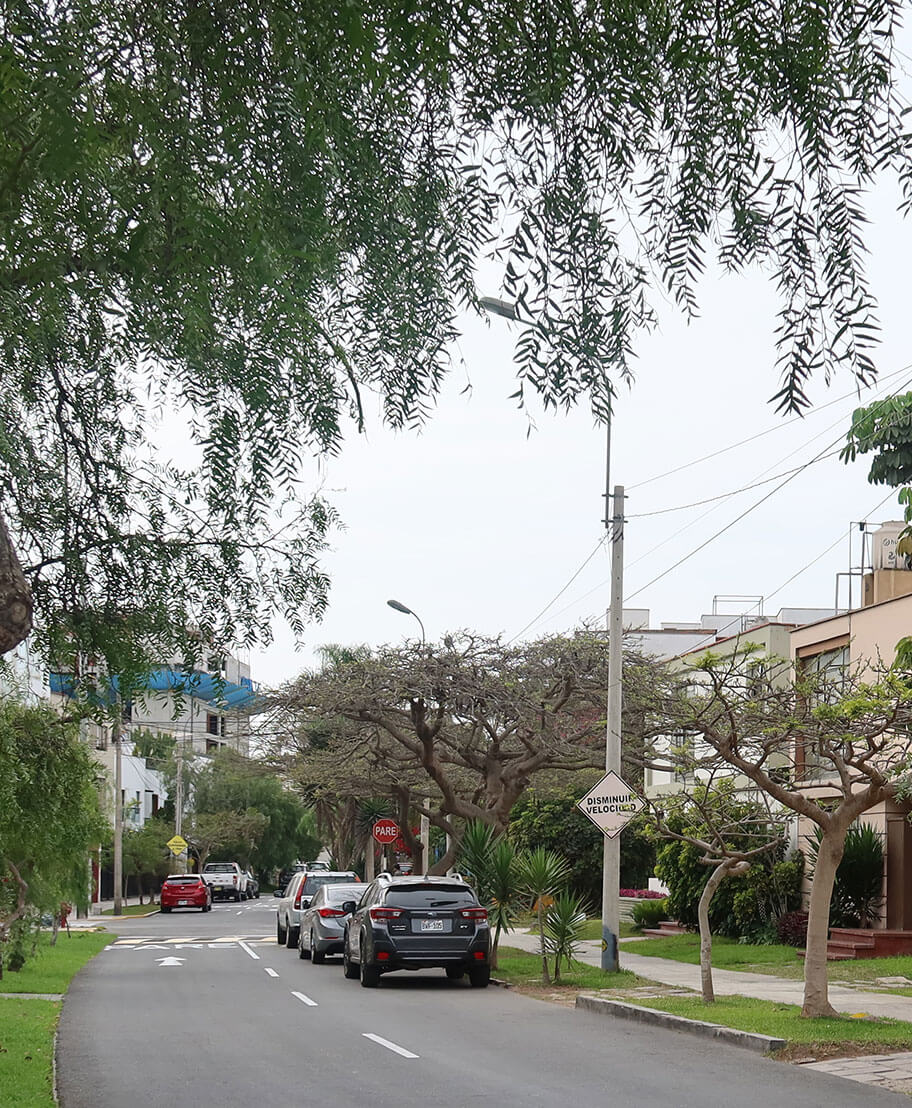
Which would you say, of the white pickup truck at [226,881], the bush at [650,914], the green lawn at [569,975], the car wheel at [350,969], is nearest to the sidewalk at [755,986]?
the green lawn at [569,975]

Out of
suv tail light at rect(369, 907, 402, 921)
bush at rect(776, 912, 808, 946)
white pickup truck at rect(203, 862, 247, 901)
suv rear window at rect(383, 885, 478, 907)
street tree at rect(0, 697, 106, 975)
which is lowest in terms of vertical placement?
white pickup truck at rect(203, 862, 247, 901)

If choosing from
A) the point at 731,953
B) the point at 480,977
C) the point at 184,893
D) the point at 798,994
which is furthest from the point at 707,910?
the point at 184,893

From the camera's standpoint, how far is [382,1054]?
14.0 m

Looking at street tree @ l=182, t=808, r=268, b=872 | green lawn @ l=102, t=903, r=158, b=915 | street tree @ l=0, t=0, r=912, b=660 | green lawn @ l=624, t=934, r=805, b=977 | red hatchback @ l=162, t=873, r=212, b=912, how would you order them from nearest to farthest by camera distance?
street tree @ l=0, t=0, r=912, b=660, green lawn @ l=624, t=934, r=805, b=977, red hatchback @ l=162, t=873, r=212, b=912, green lawn @ l=102, t=903, r=158, b=915, street tree @ l=182, t=808, r=268, b=872

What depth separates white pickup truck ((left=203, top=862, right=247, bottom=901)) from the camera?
6938 centimetres

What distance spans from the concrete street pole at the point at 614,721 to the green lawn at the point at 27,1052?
850 centimetres

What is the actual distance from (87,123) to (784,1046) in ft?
38.8

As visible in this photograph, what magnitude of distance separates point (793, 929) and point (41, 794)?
15.9 meters

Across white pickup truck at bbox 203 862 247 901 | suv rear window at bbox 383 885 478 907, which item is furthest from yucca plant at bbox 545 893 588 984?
white pickup truck at bbox 203 862 247 901

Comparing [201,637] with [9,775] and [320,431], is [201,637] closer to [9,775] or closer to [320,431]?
[320,431]

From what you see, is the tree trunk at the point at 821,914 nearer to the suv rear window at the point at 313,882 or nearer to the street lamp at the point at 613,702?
the street lamp at the point at 613,702

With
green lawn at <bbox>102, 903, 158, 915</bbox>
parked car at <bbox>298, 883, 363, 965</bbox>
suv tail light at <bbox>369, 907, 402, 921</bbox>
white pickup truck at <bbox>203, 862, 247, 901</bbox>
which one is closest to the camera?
suv tail light at <bbox>369, 907, 402, 921</bbox>

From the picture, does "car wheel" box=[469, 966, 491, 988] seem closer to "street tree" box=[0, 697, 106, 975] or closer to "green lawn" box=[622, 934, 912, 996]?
"green lawn" box=[622, 934, 912, 996]

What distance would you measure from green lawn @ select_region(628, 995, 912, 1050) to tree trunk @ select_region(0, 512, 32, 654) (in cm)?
1068
